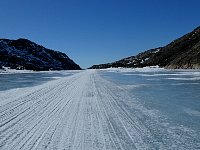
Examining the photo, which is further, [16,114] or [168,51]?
[168,51]

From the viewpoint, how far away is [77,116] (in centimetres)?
866

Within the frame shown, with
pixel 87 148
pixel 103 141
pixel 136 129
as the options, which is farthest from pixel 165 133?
pixel 87 148

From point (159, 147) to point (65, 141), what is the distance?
1950 mm

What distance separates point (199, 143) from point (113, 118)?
317cm

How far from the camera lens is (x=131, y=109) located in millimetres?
9977

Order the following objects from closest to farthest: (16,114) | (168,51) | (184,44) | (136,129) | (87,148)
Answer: (87,148) → (136,129) → (16,114) → (184,44) → (168,51)

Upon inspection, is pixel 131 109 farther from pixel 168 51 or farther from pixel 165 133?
pixel 168 51

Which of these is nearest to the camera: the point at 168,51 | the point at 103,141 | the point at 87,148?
the point at 87,148

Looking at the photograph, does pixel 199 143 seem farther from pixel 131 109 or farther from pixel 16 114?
pixel 16 114

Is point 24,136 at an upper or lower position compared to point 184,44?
lower

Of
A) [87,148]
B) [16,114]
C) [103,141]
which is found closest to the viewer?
[87,148]

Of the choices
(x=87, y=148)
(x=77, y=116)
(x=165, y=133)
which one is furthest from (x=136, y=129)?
(x=77, y=116)

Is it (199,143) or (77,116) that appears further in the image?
(77,116)

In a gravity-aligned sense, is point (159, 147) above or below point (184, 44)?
below
